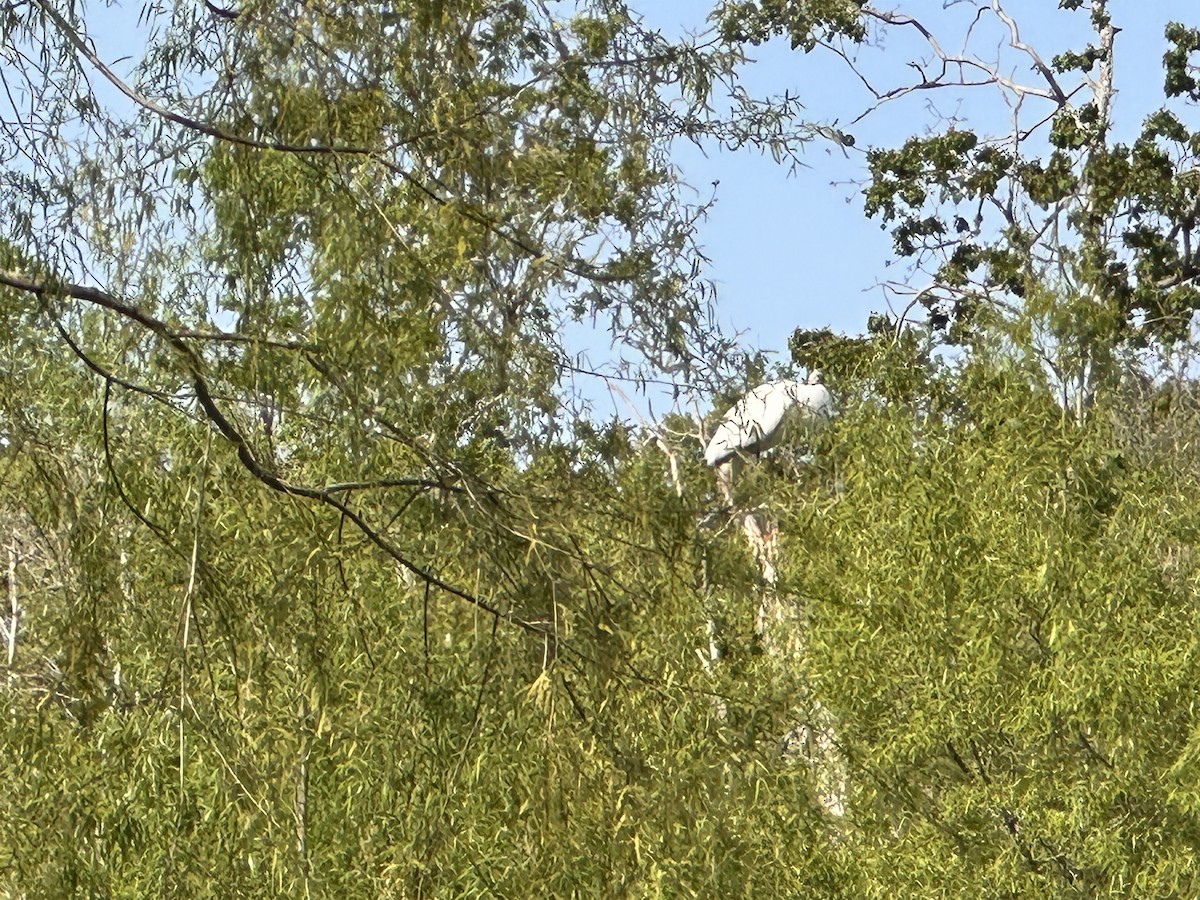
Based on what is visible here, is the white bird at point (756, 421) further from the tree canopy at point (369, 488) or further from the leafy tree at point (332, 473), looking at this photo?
the leafy tree at point (332, 473)

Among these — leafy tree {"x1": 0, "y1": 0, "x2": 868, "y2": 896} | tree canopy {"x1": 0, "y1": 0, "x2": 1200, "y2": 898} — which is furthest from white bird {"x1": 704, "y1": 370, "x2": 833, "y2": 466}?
leafy tree {"x1": 0, "y1": 0, "x2": 868, "y2": 896}

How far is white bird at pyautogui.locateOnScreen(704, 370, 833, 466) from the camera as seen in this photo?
6.54 metres

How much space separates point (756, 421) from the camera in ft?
22.6

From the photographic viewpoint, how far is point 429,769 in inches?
179

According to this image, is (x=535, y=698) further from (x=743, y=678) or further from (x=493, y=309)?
(x=743, y=678)

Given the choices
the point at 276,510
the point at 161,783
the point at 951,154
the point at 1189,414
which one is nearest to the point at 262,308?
the point at 276,510

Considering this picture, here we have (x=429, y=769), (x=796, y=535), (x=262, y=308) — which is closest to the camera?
(x=262, y=308)

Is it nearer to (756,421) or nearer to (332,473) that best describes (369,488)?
(332,473)

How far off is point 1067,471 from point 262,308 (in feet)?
21.1

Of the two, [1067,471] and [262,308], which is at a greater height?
[1067,471]

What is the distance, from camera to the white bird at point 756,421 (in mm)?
6543

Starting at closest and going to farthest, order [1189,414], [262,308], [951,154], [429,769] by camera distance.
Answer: [262,308]
[429,769]
[951,154]
[1189,414]

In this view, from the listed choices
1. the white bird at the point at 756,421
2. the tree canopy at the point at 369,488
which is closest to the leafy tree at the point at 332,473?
the tree canopy at the point at 369,488

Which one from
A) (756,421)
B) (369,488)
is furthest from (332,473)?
(756,421)
